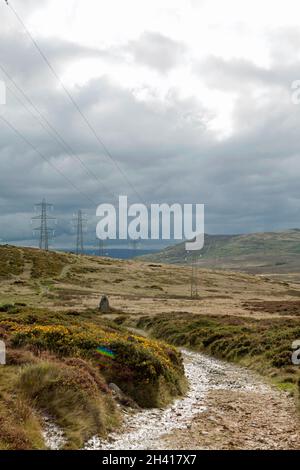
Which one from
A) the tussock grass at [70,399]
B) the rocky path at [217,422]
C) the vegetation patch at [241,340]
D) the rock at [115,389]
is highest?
the tussock grass at [70,399]

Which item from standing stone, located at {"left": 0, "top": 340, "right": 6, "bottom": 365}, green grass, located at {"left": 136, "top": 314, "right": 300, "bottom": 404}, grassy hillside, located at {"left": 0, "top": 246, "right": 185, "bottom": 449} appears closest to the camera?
grassy hillside, located at {"left": 0, "top": 246, "right": 185, "bottom": 449}

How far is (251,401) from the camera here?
21.2m

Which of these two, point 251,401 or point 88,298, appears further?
point 88,298

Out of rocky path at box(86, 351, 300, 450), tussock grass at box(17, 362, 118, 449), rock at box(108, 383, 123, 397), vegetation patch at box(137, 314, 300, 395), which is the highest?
tussock grass at box(17, 362, 118, 449)

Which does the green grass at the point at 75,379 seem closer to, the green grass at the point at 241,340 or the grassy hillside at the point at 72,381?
the grassy hillside at the point at 72,381

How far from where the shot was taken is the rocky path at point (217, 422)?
14.4 m

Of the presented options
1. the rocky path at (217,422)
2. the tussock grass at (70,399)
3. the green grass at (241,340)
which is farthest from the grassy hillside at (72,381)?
the green grass at (241,340)

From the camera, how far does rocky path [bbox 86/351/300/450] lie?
47.1 ft

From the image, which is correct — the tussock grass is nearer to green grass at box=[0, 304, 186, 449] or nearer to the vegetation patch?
green grass at box=[0, 304, 186, 449]

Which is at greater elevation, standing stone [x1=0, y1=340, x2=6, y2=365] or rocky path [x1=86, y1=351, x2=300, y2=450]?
standing stone [x1=0, y1=340, x2=6, y2=365]

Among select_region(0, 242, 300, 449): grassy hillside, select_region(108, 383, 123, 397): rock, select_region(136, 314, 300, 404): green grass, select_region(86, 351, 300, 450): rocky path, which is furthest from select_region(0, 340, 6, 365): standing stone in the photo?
select_region(136, 314, 300, 404): green grass
